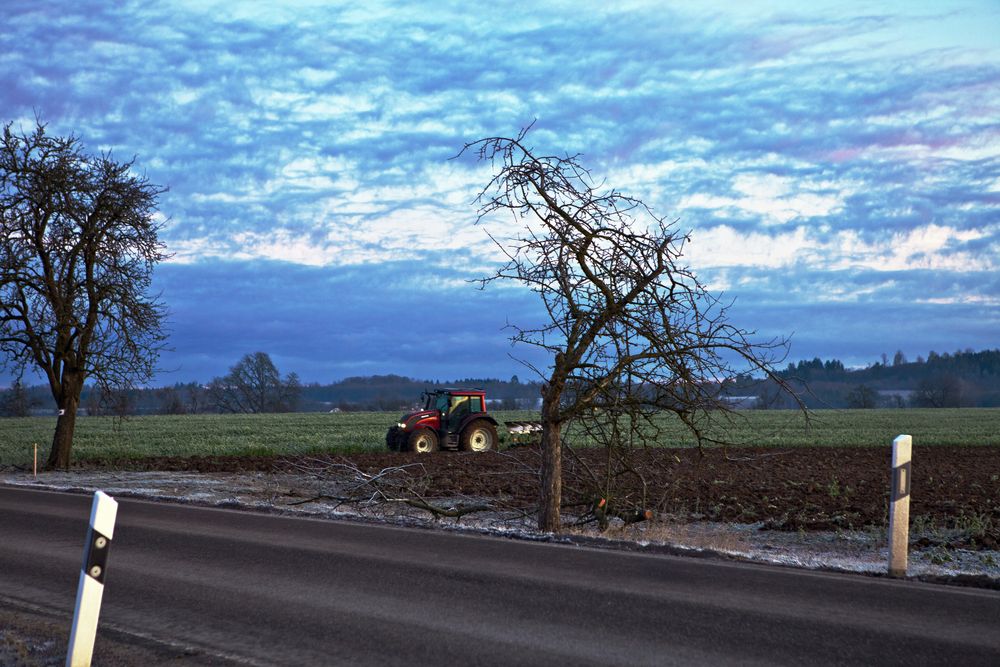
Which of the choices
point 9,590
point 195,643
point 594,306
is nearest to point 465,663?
point 195,643

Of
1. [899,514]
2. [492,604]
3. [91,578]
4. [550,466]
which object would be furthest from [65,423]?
[899,514]

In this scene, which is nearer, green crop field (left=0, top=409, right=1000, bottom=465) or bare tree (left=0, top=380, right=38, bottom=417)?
green crop field (left=0, top=409, right=1000, bottom=465)

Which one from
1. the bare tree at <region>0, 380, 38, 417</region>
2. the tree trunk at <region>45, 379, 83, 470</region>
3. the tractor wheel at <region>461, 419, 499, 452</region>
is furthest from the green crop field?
the bare tree at <region>0, 380, 38, 417</region>

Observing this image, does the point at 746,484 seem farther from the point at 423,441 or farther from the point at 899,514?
the point at 423,441

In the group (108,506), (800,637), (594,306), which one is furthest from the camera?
(594,306)

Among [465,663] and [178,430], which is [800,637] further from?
[178,430]

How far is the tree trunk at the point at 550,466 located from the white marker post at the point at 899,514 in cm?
440

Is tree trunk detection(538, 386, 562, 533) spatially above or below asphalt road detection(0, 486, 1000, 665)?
above

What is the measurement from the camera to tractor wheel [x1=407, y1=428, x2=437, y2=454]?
93.9 ft

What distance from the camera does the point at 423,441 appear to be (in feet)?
94.9

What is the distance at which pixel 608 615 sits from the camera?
619 centimetres

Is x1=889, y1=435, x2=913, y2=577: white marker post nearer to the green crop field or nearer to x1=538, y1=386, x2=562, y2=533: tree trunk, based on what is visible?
x1=538, y1=386, x2=562, y2=533: tree trunk

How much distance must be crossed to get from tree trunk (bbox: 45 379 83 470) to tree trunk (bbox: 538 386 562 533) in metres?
17.1

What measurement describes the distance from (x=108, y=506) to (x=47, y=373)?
2132cm
